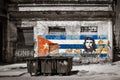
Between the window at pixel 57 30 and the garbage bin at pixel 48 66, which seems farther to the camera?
the window at pixel 57 30

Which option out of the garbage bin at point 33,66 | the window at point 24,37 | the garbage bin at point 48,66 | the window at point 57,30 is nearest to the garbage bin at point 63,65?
the garbage bin at point 48,66

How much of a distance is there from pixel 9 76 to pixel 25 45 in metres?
7.82

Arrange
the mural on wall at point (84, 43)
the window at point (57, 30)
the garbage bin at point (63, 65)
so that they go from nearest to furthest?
the garbage bin at point (63, 65) → the mural on wall at point (84, 43) → the window at point (57, 30)

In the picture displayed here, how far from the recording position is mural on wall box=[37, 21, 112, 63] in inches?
931

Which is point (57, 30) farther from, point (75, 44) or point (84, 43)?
point (84, 43)

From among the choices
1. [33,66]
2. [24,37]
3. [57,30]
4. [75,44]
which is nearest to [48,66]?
[33,66]

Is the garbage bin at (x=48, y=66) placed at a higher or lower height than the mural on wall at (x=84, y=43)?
lower

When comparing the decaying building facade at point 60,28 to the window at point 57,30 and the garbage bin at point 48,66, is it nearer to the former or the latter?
the window at point 57,30

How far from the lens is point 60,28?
78.6 feet

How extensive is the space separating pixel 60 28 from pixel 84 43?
2454 millimetres

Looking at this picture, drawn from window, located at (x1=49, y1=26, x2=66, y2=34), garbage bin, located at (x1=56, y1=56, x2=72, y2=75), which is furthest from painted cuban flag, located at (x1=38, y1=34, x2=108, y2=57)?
garbage bin, located at (x1=56, y1=56, x2=72, y2=75)

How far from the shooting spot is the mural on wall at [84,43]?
931 inches

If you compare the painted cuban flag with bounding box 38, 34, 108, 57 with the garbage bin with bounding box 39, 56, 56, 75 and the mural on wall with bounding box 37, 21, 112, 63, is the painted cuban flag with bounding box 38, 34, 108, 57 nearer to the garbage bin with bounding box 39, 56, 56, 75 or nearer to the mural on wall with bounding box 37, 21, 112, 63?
the mural on wall with bounding box 37, 21, 112, 63

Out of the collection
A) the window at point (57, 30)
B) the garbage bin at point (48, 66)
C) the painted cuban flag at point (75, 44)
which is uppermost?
the window at point (57, 30)
